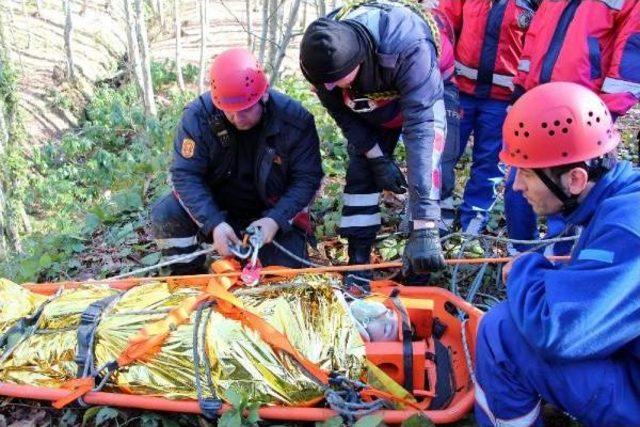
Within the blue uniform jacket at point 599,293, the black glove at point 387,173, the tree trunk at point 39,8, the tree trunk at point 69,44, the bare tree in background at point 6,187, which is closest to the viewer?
the blue uniform jacket at point 599,293

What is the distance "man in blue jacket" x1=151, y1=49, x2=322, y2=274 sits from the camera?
3.49 m

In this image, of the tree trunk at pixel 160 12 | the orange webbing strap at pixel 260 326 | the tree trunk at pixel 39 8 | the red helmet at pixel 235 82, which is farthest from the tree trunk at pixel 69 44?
A: the orange webbing strap at pixel 260 326

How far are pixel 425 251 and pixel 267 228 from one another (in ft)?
3.27

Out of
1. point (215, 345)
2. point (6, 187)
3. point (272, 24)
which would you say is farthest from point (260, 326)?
point (6, 187)

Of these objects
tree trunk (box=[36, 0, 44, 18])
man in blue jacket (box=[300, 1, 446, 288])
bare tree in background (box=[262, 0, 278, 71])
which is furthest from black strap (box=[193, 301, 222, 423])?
tree trunk (box=[36, 0, 44, 18])

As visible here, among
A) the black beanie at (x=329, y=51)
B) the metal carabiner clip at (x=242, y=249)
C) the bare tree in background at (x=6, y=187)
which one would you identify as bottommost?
the bare tree in background at (x=6, y=187)

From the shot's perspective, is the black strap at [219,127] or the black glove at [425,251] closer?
the black glove at [425,251]

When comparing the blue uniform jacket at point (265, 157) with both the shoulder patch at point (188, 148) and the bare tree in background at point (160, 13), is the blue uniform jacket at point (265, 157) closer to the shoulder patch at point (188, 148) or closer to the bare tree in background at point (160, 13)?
the shoulder patch at point (188, 148)

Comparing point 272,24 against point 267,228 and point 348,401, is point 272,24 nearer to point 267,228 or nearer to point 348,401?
point 267,228

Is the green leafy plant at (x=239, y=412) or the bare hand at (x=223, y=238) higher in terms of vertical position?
the bare hand at (x=223, y=238)

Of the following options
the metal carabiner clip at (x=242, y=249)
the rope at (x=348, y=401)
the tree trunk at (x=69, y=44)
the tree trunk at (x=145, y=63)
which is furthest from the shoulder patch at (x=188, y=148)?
the tree trunk at (x=69, y=44)

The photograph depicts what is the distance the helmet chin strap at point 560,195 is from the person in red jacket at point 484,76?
5.50 ft

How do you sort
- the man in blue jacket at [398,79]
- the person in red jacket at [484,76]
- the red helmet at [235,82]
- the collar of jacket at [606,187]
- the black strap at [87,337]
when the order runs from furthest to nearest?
1. the person in red jacket at [484,76]
2. the red helmet at [235,82]
3. the man in blue jacket at [398,79]
4. the black strap at [87,337]
5. the collar of jacket at [606,187]

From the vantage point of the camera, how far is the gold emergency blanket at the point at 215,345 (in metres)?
2.56
